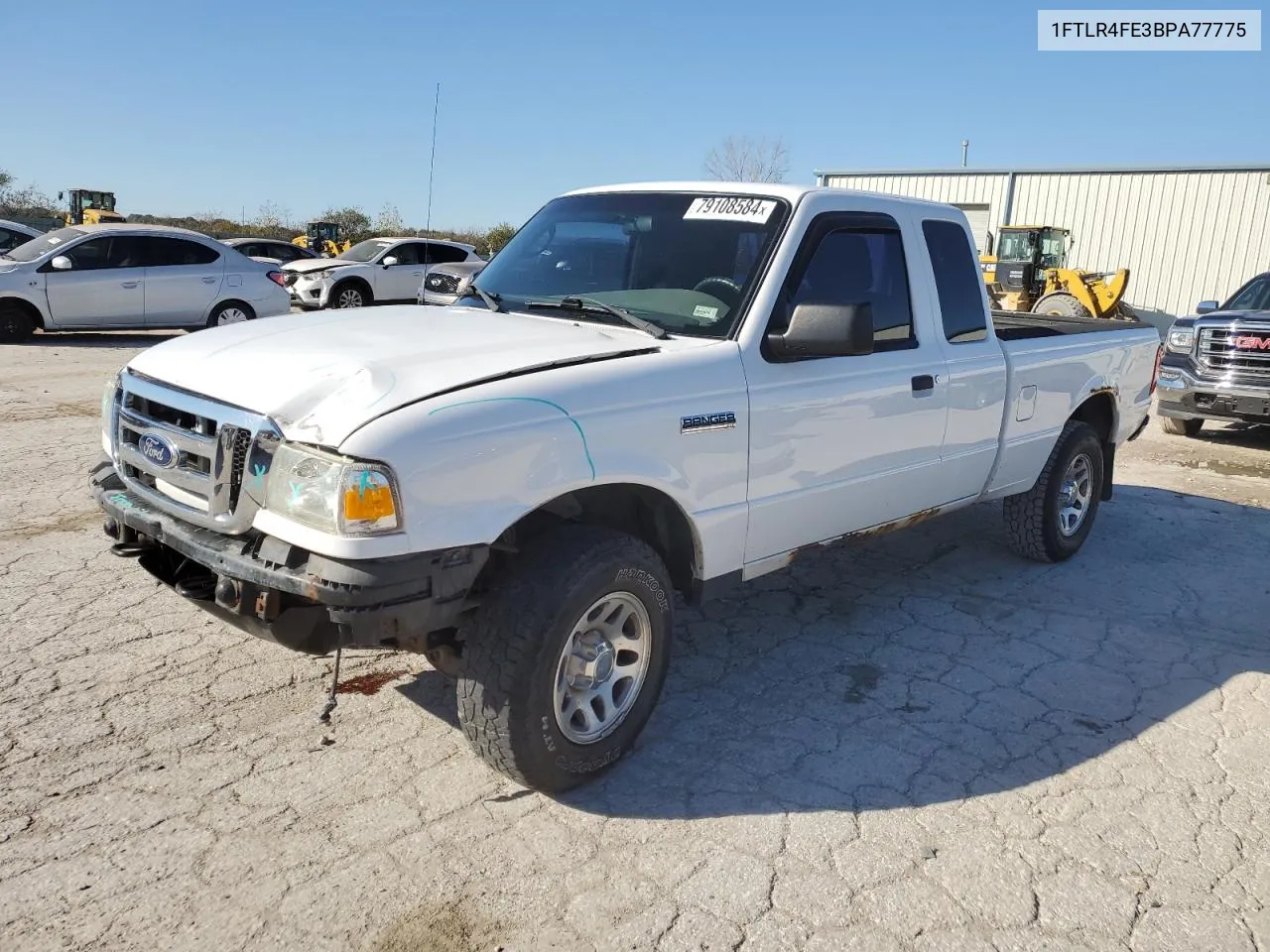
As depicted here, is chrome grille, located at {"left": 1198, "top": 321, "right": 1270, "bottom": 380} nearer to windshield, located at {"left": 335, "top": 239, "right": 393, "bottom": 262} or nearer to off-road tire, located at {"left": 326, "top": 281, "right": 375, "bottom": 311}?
off-road tire, located at {"left": 326, "top": 281, "right": 375, "bottom": 311}

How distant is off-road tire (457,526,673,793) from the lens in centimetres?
288

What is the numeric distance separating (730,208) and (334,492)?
2148 mm

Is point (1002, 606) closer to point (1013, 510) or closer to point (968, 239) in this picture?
point (1013, 510)

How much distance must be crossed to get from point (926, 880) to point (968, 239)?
129 inches

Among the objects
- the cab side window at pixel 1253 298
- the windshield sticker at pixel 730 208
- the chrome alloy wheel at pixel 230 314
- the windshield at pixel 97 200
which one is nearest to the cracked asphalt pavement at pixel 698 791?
the windshield sticker at pixel 730 208

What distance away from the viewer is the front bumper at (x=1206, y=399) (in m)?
9.40

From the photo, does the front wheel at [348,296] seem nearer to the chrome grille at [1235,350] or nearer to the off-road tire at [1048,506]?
the chrome grille at [1235,350]

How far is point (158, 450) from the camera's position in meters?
3.14

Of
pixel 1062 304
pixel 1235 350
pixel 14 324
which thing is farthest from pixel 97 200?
pixel 1235 350

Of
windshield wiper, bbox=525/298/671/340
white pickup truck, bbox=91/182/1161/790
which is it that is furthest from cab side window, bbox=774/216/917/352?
windshield wiper, bbox=525/298/671/340

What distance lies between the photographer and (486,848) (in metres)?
2.87

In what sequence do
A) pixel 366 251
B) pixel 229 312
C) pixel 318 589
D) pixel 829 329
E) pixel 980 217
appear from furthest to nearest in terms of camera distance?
1. pixel 980 217
2. pixel 366 251
3. pixel 229 312
4. pixel 829 329
5. pixel 318 589

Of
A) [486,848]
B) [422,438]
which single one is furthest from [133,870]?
[422,438]

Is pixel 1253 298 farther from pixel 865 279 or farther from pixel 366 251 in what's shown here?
pixel 366 251
